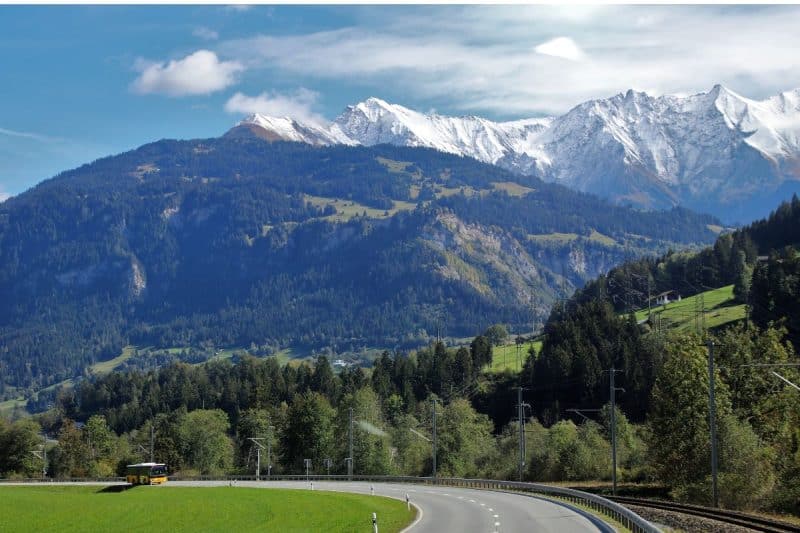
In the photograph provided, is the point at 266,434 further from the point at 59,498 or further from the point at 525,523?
the point at 525,523

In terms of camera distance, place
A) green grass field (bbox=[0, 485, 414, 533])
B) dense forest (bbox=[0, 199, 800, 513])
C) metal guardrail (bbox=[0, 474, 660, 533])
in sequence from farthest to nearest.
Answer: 1. dense forest (bbox=[0, 199, 800, 513])
2. green grass field (bbox=[0, 485, 414, 533])
3. metal guardrail (bbox=[0, 474, 660, 533])

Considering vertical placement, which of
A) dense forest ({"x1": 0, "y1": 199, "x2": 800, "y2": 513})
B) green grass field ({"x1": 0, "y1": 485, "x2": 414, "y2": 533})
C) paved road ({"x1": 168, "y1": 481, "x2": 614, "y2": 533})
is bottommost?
green grass field ({"x1": 0, "y1": 485, "x2": 414, "y2": 533})

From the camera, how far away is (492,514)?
218 feet

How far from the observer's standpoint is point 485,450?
492 ft

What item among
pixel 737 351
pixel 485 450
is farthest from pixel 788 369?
pixel 485 450

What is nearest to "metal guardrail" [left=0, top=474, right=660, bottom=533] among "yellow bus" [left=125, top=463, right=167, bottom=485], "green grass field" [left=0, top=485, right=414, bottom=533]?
"green grass field" [left=0, top=485, right=414, bottom=533]

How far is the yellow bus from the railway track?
7672cm

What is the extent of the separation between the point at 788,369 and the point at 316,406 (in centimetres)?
8097

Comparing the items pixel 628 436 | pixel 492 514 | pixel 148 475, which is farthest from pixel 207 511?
pixel 628 436

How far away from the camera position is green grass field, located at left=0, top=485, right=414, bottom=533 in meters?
70.2

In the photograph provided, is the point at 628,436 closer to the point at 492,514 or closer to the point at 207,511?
the point at 207,511

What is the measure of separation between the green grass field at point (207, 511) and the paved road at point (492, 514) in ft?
7.66

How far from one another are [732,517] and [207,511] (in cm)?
4127

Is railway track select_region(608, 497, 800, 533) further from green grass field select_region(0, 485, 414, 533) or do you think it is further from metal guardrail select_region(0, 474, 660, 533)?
green grass field select_region(0, 485, 414, 533)
